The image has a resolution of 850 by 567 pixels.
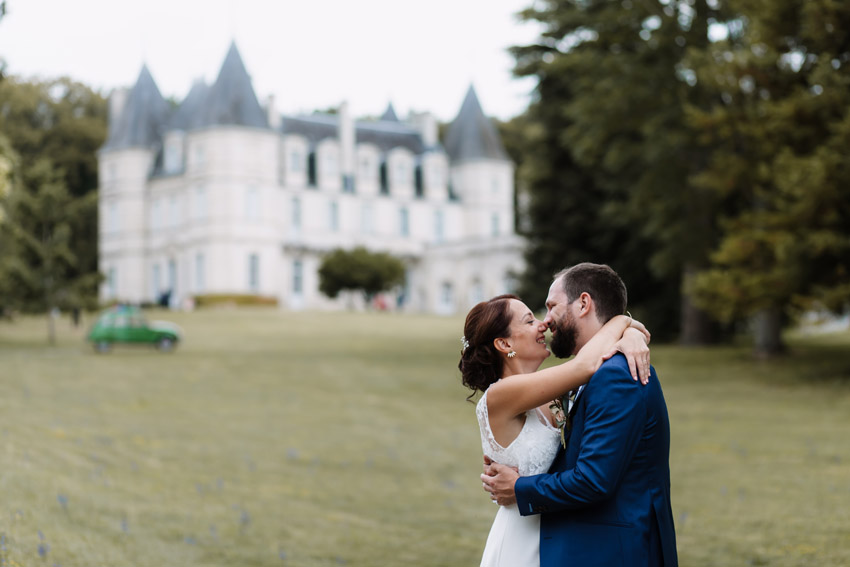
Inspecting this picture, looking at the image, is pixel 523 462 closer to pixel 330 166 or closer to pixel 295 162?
pixel 295 162

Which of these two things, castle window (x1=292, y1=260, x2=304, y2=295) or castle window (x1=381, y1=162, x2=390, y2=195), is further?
castle window (x1=381, y1=162, x2=390, y2=195)

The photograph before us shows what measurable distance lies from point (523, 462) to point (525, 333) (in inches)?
16.0

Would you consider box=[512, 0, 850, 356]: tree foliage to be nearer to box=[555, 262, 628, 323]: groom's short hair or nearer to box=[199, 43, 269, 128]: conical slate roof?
box=[555, 262, 628, 323]: groom's short hair

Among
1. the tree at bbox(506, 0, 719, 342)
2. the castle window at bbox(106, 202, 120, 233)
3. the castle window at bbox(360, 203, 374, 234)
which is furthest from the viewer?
the castle window at bbox(360, 203, 374, 234)

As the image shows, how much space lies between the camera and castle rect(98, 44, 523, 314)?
56.8m

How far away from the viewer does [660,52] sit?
23.6 metres

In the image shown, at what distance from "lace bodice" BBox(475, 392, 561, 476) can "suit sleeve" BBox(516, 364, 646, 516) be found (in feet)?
0.49

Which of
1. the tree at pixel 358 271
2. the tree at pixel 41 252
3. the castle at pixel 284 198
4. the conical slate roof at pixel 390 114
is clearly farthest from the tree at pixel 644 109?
the conical slate roof at pixel 390 114

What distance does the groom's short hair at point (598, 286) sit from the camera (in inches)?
125

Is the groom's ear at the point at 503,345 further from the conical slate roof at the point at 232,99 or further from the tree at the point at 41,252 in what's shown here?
the conical slate roof at the point at 232,99

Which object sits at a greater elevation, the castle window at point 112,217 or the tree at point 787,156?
the castle window at point 112,217

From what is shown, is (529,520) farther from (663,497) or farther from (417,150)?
(417,150)

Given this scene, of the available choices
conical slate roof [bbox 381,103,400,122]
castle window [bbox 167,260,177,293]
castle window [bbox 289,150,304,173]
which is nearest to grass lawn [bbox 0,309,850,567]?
castle window [bbox 167,260,177,293]

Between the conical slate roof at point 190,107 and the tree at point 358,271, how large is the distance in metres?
14.6
